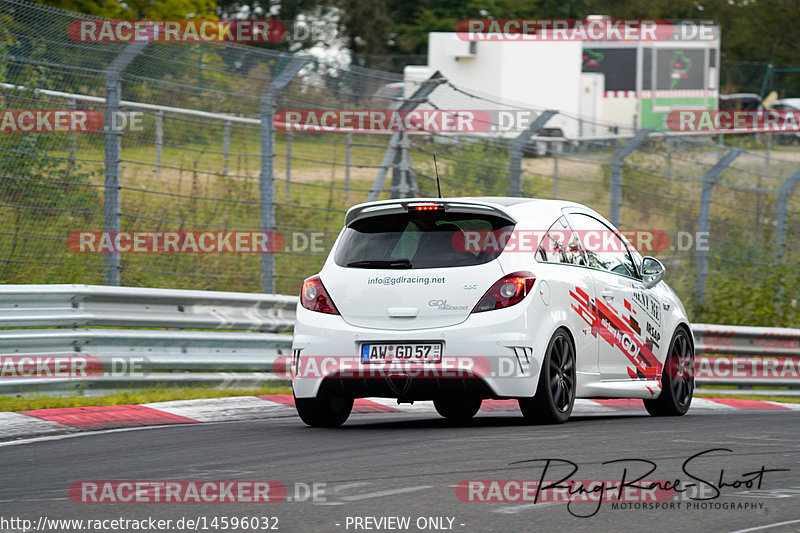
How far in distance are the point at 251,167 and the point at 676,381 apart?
4.89 meters

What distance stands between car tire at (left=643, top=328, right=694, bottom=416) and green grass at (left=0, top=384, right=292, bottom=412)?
320cm

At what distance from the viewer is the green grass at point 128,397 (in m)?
9.67

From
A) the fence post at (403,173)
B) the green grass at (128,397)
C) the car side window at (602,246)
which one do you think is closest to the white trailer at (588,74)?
the fence post at (403,173)

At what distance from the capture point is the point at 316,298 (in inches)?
355

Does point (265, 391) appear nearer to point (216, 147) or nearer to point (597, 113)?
point (216, 147)

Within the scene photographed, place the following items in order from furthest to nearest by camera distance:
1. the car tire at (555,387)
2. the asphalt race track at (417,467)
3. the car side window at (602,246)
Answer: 1. the car side window at (602,246)
2. the car tire at (555,387)
3. the asphalt race track at (417,467)

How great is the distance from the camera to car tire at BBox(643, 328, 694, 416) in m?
10.7

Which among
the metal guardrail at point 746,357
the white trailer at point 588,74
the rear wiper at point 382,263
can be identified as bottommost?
the metal guardrail at point 746,357

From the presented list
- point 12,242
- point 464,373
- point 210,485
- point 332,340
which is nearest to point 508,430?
point 464,373

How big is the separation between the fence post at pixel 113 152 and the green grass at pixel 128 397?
59.2 inches

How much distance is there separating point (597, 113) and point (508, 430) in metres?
30.0

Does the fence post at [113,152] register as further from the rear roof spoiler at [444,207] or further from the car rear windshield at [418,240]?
the rear roof spoiler at [444,207]

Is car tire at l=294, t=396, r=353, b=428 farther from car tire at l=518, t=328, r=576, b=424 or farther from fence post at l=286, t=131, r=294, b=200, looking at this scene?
fence post at l=286, t=131, r=294, b=200

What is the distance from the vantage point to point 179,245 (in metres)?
13.4
